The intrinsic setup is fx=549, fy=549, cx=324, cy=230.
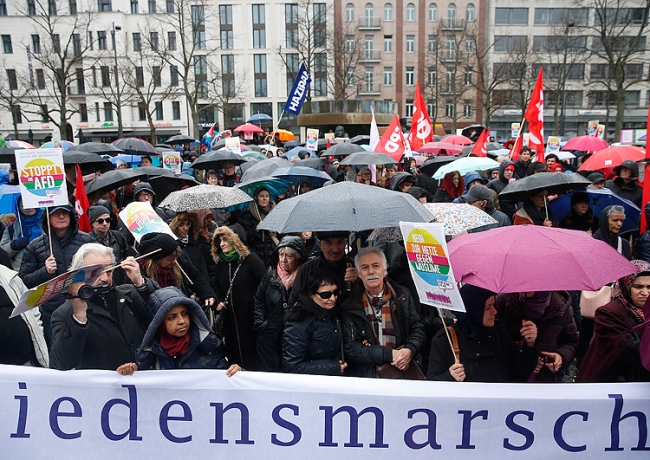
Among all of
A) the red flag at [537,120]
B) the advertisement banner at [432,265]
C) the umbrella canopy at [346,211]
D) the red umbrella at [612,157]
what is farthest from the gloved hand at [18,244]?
the red flag at [537,120]

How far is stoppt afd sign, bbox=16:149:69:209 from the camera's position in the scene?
15.3 feet

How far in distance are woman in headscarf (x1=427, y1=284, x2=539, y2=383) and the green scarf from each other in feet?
6.96

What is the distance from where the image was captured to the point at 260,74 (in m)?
54.9

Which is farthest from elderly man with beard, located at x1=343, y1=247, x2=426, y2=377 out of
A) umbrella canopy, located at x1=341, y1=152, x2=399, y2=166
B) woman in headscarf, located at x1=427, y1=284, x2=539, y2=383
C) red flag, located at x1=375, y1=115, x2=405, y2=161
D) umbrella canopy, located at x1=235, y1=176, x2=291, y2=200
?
red flag, located at x1=375, y1=115, x2=405, y2=161

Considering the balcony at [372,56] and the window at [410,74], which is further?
the window at [410,74]

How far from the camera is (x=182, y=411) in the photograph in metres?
3.08

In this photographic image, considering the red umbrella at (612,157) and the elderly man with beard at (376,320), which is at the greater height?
the red umbrella at (612,157)

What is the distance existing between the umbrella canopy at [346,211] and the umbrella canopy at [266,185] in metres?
3.12

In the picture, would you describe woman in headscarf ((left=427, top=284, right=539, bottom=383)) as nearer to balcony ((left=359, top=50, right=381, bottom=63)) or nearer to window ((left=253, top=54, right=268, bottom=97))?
balcony ((left=359, top=50, right=381, bottom=63))

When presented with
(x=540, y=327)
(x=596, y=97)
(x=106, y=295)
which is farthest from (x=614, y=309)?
(x=596, y=97)

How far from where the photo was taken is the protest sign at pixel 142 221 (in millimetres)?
4562

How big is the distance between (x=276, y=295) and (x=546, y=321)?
2.00m

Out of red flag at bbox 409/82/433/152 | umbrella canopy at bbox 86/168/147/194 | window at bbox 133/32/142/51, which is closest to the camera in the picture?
umbrella canopy at bbox 86/168/147/194

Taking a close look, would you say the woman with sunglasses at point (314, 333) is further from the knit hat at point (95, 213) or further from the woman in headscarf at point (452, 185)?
the woman in headscarf at point (452, 185)
